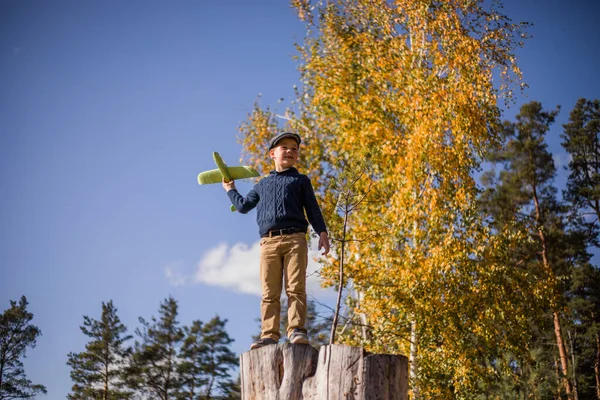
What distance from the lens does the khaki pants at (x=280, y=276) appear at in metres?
4.49

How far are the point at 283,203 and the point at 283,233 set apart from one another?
0.24 meters

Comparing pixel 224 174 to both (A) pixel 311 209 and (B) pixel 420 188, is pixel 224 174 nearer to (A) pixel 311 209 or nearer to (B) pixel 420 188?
(A) pixel 311 209

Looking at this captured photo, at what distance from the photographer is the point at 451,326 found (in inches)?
400

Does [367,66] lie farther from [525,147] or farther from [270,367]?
[525,147]

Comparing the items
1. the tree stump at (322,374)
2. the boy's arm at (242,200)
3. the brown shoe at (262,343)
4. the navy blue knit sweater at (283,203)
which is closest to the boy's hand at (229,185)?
the boy's arm at (242,200)

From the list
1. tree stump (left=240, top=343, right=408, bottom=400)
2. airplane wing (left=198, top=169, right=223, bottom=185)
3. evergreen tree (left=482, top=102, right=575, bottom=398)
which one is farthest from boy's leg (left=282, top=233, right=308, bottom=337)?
evergreen tree (left=482, top=102, right=575, bottom=398)

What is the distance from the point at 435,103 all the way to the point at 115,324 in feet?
68.8

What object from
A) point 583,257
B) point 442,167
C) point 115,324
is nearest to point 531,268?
point 442,167

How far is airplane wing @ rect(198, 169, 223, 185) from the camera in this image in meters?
5.12

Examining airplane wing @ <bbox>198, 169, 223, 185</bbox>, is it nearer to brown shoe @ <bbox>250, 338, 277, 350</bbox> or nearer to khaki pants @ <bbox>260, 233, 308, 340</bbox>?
khaki pants @ <bbox>260, 233, 308, 340</bbox>

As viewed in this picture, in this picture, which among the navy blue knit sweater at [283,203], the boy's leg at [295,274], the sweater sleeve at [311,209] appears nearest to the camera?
the boy's leg at [295,274]

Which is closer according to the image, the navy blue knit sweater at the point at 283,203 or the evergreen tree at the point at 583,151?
the navy blue knit sweater at the point at 283,203

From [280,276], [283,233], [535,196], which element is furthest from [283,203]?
[535,196]

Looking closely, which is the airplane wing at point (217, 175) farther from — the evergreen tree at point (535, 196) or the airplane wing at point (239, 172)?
the evergreen tree at point (535, 196)
